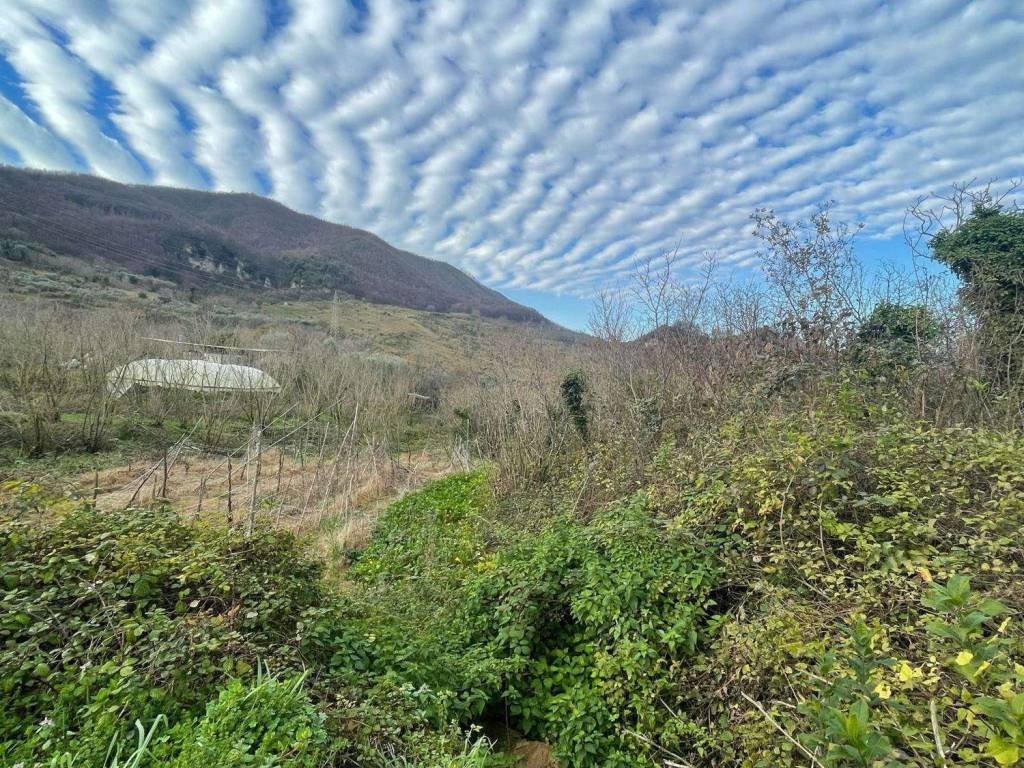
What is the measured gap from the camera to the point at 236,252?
42.7 meters

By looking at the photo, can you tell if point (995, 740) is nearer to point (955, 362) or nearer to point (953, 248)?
point (955, 362)

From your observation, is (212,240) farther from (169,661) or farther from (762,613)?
(762,613)

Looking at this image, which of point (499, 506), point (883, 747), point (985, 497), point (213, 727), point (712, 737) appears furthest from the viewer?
point (499, 506)

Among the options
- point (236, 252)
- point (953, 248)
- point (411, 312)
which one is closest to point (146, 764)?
point (953, 248)

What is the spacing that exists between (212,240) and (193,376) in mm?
41491

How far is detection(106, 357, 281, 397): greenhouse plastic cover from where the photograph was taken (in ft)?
29.3

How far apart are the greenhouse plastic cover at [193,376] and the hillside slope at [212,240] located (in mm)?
27853

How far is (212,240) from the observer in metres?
41.8

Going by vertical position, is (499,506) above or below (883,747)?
below

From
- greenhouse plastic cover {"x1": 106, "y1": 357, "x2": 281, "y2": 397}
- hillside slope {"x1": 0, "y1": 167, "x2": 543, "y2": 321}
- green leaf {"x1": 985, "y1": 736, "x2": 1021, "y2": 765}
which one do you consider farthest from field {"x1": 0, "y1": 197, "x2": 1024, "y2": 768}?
hillside slope {"x1": 0, "y1": 167, "x2": 543, "y2": 321}

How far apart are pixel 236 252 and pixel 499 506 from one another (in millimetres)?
48177

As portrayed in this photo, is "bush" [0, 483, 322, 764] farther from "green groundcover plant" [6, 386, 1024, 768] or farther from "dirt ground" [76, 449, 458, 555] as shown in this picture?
"dirt ground" [76, 449, 458, 555]

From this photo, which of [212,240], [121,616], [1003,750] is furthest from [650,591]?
[212,240]

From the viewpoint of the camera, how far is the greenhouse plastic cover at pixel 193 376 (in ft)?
29.3
